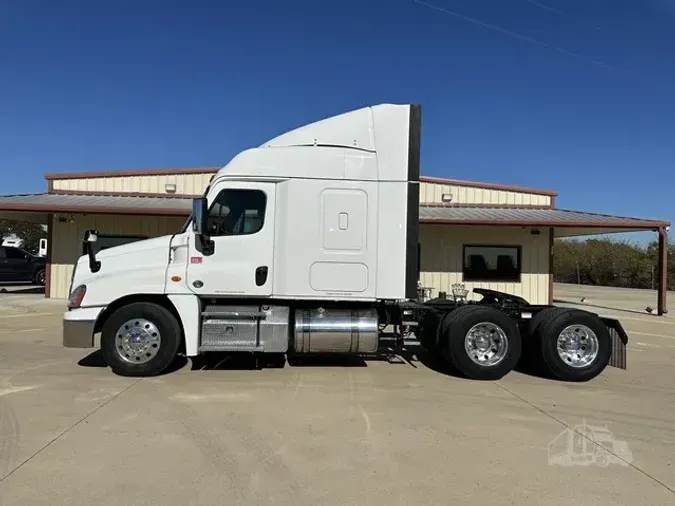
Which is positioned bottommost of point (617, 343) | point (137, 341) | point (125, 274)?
point (137, 341)

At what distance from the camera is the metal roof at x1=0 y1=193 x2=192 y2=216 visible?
1595 cm

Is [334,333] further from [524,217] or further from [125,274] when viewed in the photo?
[524,217]

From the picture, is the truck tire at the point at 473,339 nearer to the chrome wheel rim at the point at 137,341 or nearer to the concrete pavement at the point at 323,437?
the concrete pavement at the point at 323,437

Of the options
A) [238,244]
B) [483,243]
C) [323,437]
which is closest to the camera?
[323,437]

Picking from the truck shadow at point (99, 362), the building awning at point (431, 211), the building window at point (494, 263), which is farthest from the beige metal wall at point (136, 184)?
the truck shadow at point (99, 362)

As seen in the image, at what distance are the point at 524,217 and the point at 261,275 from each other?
12154 mm

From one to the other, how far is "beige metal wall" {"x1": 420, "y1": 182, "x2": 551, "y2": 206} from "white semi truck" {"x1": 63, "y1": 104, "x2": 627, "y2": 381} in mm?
12439

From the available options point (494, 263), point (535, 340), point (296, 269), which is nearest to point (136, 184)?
point (494, 263)

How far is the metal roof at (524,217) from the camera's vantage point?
643 inches

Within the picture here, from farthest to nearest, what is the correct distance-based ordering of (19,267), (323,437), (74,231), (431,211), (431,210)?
1. (19,267)
2. (74,231)
3. (431,210)
4. (431,211)
5. (323,437)

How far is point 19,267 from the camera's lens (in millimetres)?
24438

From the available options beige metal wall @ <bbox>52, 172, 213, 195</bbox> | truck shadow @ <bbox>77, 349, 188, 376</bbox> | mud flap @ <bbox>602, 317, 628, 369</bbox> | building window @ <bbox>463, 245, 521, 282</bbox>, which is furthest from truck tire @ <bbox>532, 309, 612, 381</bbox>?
beige metal wall @ <bbox>52, 172, 213, 195</bbox>

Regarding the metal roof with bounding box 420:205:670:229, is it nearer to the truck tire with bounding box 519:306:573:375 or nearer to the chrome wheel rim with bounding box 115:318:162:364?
the truck tire with bounding box 519:306:573:375

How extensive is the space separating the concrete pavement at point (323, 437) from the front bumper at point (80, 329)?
0.49 m
